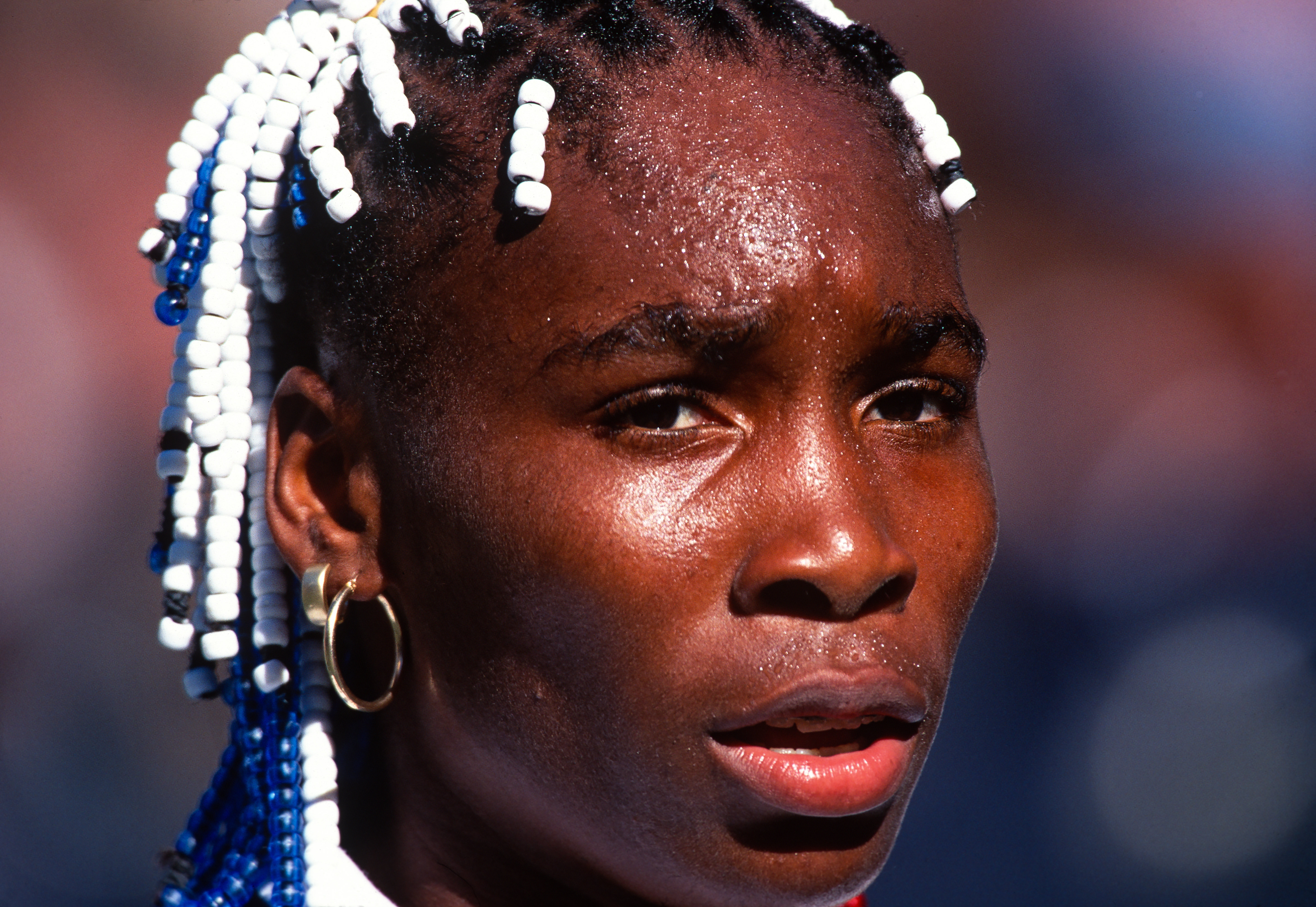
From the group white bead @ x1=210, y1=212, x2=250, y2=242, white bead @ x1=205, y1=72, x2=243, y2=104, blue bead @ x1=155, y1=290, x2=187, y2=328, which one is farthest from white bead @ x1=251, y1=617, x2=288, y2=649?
white bead @ x1=205, y1=72, x2=243, y2=104

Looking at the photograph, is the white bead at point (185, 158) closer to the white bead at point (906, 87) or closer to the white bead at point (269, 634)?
the white bead at point (269, 634)

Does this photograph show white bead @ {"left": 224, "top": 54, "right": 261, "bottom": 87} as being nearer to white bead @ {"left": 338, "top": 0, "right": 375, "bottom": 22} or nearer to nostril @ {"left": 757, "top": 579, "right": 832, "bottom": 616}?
white bead @ {"left": 338, "top": 0, "right": 375, "bottom": 22}

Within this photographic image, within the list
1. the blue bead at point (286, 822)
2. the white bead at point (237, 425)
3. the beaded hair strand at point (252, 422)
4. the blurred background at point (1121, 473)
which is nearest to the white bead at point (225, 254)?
the beaded hair strand at point (252, 422)

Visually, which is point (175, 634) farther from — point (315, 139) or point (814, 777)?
point (814, 777)

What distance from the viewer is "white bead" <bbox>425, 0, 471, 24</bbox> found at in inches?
68.6

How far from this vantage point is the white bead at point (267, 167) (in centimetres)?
179

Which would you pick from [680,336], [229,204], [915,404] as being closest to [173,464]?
[229,204]

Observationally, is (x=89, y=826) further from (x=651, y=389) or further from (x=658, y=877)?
(x=651, y=389)

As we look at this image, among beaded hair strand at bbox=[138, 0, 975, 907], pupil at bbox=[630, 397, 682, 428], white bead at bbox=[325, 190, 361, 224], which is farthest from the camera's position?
beaded hair strand at bbox=[138, 0, 975, 907]

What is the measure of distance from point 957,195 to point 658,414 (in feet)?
2.05

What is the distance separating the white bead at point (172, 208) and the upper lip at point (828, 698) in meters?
1.05

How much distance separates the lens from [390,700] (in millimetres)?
1766

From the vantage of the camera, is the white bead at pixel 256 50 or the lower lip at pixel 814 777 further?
the white bead at pixel 256 50

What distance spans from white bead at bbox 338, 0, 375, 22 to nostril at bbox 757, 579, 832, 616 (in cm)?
103
